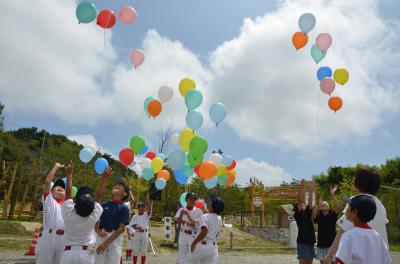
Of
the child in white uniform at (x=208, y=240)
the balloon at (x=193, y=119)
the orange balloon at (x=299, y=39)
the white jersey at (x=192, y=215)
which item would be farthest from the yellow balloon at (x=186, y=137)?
the child in white uniform at (x=208, y=240)

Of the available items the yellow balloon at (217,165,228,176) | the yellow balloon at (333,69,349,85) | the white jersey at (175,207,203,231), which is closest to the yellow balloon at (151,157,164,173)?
the yellow balloon at (217,165,228,176)

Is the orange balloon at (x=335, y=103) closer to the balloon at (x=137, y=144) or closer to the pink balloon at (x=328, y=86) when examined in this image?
the pink balloon at (x=328, y=86)

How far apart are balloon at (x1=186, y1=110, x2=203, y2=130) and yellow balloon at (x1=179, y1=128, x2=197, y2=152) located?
41cm

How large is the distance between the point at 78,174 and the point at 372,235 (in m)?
27.7

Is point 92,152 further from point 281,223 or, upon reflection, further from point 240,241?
point 281,223

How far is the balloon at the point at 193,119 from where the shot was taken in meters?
10.6

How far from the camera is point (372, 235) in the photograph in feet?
10.8

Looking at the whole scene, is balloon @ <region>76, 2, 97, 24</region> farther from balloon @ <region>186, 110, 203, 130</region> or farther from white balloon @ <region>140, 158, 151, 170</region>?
white balloon @ <region>140, 158, 151, 170</region>

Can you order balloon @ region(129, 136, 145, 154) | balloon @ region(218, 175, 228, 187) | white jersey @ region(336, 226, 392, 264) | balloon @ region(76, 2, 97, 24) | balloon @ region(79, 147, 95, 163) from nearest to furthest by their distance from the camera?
white jersey @ region(336, 226, 392, 264) < balloon @ region(76, 2, 97, 24) < balloon @ region(79, 147, 95, 163) < balloon @ region(129, 136, 145, 154) < balloon @ region(218, 175, 228, 187)

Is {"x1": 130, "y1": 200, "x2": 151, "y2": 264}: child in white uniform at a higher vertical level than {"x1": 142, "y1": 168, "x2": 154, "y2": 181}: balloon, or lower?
lower

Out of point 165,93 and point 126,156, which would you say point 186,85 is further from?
point 126,156

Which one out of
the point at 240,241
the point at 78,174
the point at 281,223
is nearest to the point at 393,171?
the point at 281,223

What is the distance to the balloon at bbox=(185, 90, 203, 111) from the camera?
34.7 ft

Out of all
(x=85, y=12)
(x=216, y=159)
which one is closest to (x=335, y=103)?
(x=216, y=159)
